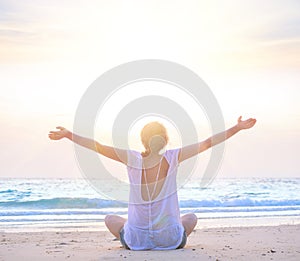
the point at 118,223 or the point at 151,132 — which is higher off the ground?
the point at 151,132

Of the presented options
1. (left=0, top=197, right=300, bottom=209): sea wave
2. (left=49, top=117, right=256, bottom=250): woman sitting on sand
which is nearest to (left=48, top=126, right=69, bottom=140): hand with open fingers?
(left=49, top=117, right=256, bottom=250): woman sitting on sand

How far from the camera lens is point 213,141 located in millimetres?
5770

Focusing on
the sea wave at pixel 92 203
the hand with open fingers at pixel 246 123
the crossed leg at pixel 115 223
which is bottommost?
the sea wave at pixel 92 203

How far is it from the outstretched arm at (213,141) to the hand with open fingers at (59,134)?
127 centimetres

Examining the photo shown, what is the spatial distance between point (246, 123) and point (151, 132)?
40.4 inches

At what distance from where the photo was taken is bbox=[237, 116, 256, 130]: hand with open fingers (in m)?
5.54

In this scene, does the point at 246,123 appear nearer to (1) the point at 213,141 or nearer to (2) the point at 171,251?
(1) the point at 213,141

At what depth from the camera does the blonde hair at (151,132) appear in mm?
6059

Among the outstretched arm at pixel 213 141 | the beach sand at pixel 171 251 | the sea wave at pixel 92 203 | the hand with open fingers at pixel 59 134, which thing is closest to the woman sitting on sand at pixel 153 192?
the outstretched arm at pixel 213 141

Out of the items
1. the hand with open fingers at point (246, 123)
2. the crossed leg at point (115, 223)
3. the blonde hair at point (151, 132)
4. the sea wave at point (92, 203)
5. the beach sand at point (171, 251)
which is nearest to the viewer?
the hand with open fingers at point (246, 123)

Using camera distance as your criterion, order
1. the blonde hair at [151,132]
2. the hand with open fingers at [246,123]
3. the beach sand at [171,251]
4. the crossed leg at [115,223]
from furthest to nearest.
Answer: the crossed leg at [115,223]
the blonde hair at [151,132]
the beach sand at [171,251]
the hand with open fingers at [246,123]

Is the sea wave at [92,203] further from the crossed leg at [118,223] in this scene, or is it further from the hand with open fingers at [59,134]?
the hand with open fingers at [59,134]

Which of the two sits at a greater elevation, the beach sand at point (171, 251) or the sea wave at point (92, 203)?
the beach sand at point (171, 251)

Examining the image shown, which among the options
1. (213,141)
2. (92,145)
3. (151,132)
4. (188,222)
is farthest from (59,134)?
(188,222)
